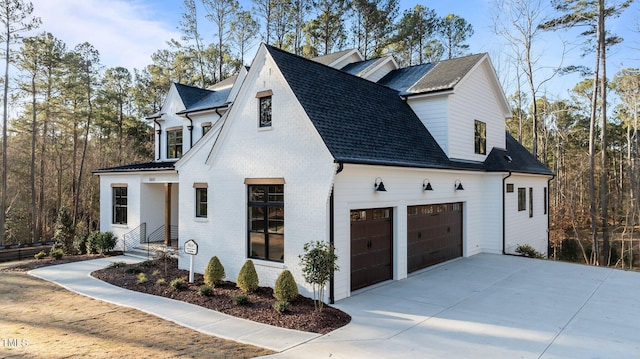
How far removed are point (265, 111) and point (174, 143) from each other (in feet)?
37.5

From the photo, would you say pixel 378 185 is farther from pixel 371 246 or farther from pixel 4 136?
pixel 4 136

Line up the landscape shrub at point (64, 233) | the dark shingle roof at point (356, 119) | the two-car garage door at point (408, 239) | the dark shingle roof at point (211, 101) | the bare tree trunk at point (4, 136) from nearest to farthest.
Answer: the dark shingle roof at point (356, 119) → the two-car garage door at point (408, 239) → the landscape shrub at point (64, 233) → the dark shingle roof at point (211, 101) → the bare tree trunk at point (4, 136)

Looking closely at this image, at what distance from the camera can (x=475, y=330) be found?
6.95 m

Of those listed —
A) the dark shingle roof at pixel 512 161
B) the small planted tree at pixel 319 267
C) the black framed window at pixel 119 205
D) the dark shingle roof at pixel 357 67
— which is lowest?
the small planted tree at pixel 319 267

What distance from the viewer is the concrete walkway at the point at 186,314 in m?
6.62

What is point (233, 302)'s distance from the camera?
8672 mm

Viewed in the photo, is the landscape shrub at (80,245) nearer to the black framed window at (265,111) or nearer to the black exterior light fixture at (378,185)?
the black framed window at (265,111)

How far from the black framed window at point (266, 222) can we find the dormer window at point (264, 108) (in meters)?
1.70

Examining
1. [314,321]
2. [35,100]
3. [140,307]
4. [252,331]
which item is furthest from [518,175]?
[35,100]

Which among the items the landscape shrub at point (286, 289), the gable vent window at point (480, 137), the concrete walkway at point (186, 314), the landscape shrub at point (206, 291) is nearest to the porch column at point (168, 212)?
the concrete walkway at point (186, 314)

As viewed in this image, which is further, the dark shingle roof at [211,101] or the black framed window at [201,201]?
the dark shingle roof at [211,101]

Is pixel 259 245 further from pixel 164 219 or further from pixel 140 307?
pixel 164 219

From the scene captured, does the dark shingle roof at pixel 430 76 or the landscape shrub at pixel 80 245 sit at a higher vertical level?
the dark shingle roof at pixel 430 76

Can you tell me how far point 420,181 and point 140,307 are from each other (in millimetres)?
8537
